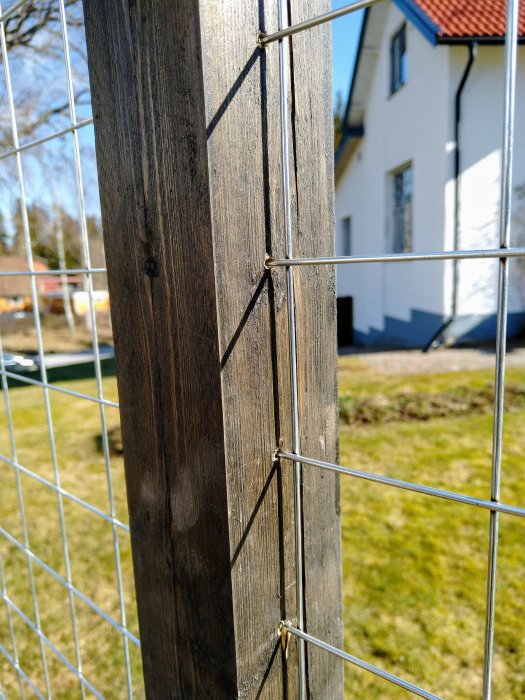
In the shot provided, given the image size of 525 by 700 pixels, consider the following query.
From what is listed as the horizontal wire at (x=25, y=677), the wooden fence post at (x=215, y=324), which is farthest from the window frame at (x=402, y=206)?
the wooden fence post at (x=215, y=324)

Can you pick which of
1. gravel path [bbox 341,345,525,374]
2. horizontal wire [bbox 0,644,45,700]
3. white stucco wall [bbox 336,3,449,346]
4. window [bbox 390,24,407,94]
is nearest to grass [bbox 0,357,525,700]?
horizontal wire [bbox 0,644,45,700]

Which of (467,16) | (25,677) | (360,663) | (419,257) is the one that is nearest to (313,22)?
(419,257)

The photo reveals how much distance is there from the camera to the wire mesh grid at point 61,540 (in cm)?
99

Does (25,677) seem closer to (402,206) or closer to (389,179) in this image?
(402,206)

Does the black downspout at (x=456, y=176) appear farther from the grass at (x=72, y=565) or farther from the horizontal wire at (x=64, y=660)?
the horizontal wire at (x=64, y=660)

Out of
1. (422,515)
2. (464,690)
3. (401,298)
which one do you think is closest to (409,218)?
(401,298)

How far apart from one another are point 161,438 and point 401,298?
6650 mm

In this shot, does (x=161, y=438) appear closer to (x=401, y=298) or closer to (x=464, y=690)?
(x=464, y=690)

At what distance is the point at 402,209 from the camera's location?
7.16 meters

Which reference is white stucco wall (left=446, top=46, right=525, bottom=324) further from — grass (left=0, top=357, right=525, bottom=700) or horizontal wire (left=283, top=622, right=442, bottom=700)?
horizontal wire (left=283, top=622, right=442, bottom=700)

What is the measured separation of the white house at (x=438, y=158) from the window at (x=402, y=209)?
1 centimetres

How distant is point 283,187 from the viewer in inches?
24.0

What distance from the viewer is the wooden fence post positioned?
0.56 m

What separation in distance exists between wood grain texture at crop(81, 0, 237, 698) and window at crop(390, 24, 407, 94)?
7000 mm
